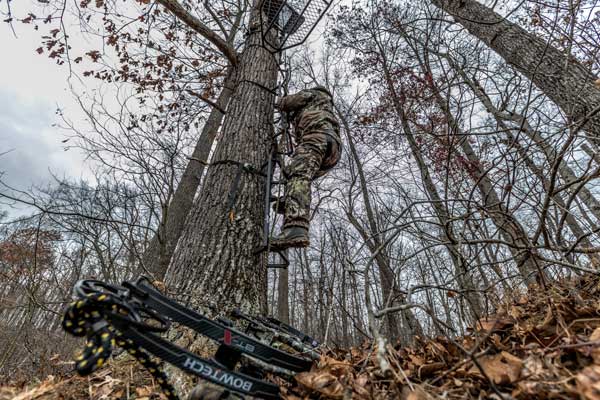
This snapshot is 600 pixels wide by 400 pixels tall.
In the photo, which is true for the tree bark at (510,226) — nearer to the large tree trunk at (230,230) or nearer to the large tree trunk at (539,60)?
the large tree trunk at (539,60)

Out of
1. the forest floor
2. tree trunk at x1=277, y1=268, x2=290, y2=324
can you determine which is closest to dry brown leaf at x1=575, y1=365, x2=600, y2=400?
the forest floor

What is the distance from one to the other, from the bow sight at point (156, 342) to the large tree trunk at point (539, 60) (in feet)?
11.0

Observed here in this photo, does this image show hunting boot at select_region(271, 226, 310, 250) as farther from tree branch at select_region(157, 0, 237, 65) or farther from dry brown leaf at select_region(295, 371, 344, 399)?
tree branch at select_region(157, 0, 237, 65)

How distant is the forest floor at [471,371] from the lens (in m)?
0.80

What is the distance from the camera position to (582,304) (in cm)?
132

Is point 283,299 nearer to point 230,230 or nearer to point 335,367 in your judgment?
point 230,230

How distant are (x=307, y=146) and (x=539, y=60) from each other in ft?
7.73

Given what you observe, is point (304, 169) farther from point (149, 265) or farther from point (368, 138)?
point (368, 138)

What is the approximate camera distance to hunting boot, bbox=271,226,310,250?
7.97 feet

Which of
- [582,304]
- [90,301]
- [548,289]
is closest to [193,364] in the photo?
[90,301]

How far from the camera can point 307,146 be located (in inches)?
116

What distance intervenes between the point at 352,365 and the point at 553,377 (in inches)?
28.3

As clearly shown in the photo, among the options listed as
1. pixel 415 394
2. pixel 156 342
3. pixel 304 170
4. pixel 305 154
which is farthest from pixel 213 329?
pixel 305 154

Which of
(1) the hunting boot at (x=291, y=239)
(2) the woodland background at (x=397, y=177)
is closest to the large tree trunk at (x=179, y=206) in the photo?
(2) the woodland background at (x=397, y=177)
